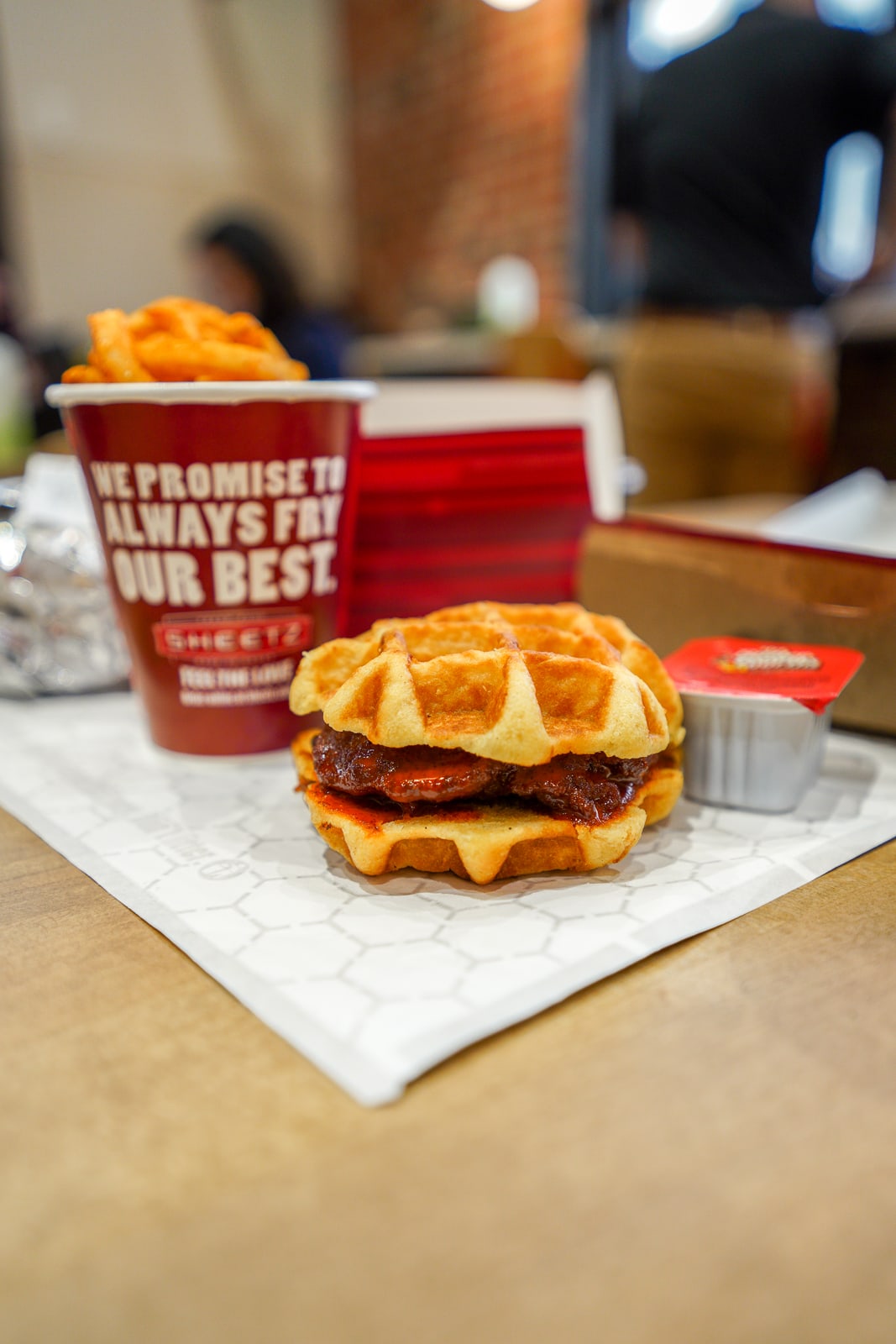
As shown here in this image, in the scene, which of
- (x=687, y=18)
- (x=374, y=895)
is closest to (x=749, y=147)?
(x=687, y=18)

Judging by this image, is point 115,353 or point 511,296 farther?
point 511,296


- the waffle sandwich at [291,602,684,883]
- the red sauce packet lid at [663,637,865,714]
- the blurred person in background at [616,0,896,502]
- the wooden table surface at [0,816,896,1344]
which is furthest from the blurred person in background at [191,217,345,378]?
the wooden table surface at [0,816,896,1344]

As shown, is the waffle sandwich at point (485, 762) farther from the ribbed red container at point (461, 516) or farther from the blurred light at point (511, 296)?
the blurred light at point (511, 296)

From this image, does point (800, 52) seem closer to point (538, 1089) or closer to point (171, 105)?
point (538, 1089)

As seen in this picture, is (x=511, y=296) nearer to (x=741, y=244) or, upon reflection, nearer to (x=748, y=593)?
(x=741, y=244)

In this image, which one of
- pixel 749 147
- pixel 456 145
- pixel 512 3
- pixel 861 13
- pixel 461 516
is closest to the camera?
pixel 461 516

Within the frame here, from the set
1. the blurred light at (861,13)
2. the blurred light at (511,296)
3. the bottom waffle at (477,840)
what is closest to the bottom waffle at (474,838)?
the bottom waffle at (477,840)

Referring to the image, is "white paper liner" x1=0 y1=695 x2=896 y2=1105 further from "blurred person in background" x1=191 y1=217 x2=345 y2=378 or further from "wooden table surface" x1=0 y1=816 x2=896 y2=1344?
"blurred person in background" x1=191 y1=217 x2=345 y2=378
